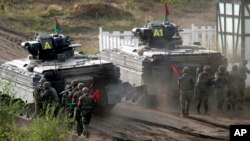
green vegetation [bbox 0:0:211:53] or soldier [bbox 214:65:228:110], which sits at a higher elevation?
green vegetation [bbox 0:0:211:53]

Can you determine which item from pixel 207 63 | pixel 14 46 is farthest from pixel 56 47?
pixel 14 46

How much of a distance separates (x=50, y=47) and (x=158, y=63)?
3365 mm

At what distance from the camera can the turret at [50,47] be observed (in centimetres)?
2091

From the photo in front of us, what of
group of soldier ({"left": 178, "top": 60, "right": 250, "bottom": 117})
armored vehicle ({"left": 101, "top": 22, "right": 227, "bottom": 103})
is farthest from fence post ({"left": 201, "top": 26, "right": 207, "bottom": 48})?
group of soldier ({"left": 178, "top": 60, "right": 250, "bottom": 117})

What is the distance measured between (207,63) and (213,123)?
316cm

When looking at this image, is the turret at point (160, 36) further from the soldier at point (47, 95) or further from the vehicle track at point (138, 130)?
the soldier at point (47, 95)

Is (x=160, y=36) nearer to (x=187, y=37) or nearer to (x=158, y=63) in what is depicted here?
(x=158, y=63)

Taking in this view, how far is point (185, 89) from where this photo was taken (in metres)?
20.0

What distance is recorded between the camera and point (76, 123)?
705 inches

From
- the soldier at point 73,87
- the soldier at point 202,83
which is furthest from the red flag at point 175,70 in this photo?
the soldier at point 73,87

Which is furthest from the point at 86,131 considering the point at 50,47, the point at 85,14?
the point at 85,14

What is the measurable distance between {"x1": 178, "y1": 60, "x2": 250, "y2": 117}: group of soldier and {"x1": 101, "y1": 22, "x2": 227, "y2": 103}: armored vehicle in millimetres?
608

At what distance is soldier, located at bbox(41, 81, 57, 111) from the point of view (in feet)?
60.4

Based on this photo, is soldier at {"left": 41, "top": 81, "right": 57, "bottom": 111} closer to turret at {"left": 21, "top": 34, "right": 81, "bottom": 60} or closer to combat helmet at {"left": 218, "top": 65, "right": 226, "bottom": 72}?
turret at {"left": 21, "top": 34, "right": 81, "bottom": 60}
